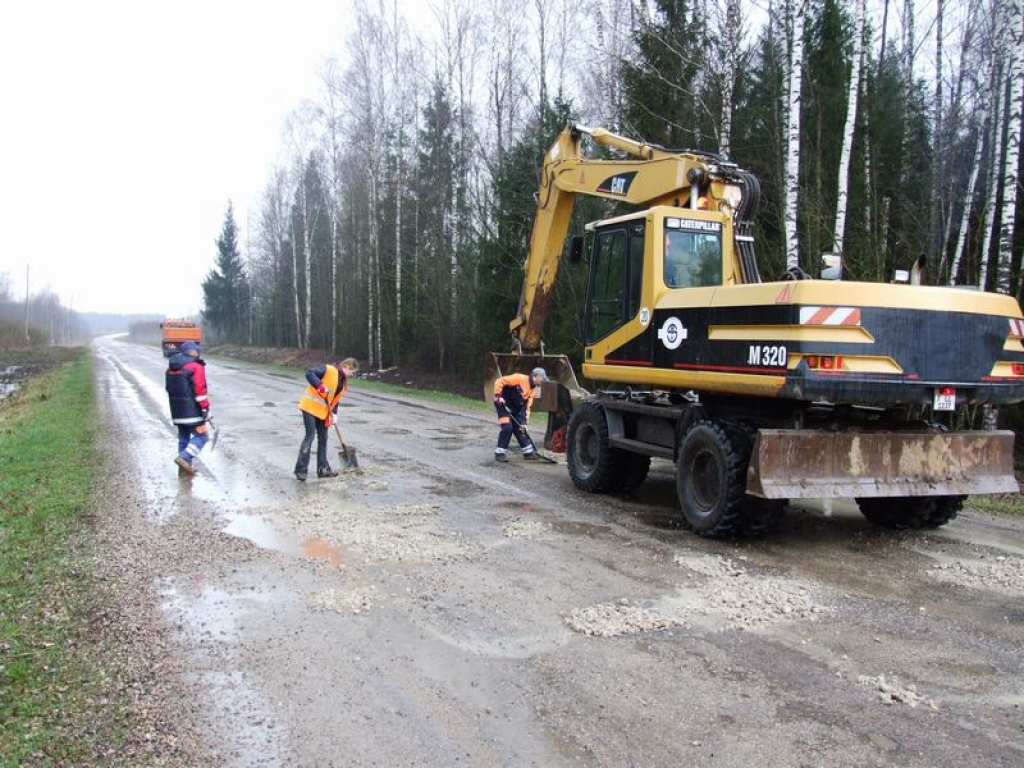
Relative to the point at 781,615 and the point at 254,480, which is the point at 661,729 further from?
the point at 254,480

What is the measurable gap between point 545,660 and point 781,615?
5.75 ft

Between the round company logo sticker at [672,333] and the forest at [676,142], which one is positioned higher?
the forest at [676,142]

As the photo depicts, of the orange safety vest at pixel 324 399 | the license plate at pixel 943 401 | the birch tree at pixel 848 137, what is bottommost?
the orange safety vest at pixel 324 399

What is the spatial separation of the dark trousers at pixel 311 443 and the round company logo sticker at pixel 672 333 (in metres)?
4.65

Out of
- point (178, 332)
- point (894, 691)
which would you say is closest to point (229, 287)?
point (178, 332)

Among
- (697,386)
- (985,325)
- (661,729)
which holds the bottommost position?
(661,729)

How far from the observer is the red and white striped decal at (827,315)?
6.07 meters

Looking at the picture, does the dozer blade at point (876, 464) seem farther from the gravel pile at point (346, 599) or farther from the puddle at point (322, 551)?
the puddle at point (322, 551)

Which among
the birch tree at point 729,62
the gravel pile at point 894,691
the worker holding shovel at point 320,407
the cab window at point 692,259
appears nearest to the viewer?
the gravel pile at point 894,691

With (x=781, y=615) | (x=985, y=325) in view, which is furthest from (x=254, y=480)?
(x=985, y=325)

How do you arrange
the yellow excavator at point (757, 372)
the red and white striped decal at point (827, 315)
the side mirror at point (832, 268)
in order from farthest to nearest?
the side mirror at point (832, 268) → the yellow excavator at point (757, 372) → the red and white striped decal at point (827, 315)

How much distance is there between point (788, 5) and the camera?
13570mm

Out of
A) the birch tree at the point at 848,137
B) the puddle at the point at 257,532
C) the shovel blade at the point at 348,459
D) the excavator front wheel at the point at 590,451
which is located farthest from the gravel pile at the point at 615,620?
the birch tree at the point at 848,137

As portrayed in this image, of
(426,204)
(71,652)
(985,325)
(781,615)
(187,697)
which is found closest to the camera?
(187,697)
